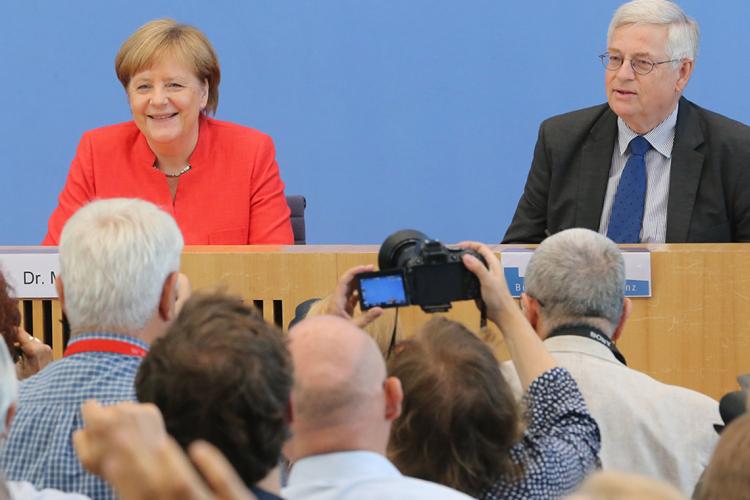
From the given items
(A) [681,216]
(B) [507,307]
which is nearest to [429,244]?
(B) [507,307]

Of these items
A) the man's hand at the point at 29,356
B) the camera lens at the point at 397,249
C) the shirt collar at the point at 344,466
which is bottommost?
the shirt collar at the point at 344,466

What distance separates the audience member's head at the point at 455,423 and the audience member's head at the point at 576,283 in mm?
550

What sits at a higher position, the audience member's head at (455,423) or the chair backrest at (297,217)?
the chair backrest at (297,217)

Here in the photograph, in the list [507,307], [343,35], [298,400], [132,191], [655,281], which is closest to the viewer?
[298,400]

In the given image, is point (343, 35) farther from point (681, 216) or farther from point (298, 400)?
point (298, 400)

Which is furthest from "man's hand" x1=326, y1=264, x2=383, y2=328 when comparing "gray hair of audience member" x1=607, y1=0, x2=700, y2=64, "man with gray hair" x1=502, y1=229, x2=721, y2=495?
"gray hair of audience member" x1=607, y1=0, x2=700, y2=64

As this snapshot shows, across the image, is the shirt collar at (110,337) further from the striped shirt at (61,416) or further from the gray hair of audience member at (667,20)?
the gray hair of audience member at (667,20)

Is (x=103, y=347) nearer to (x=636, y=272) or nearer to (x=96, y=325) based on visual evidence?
(x=96, y=325)

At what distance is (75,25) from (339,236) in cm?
135

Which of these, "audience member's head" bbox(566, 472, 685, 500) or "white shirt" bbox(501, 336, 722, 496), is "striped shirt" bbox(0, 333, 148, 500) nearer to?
"white shirt" bbox(501, 336, 722, 496)

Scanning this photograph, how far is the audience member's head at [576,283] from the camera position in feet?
7.55

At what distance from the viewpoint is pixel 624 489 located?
871mm

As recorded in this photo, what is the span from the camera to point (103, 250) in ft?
6.14

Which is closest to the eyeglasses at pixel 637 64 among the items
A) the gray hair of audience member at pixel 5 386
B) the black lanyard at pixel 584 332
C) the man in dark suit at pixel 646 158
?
the man in dark suit at pixel 646 158
